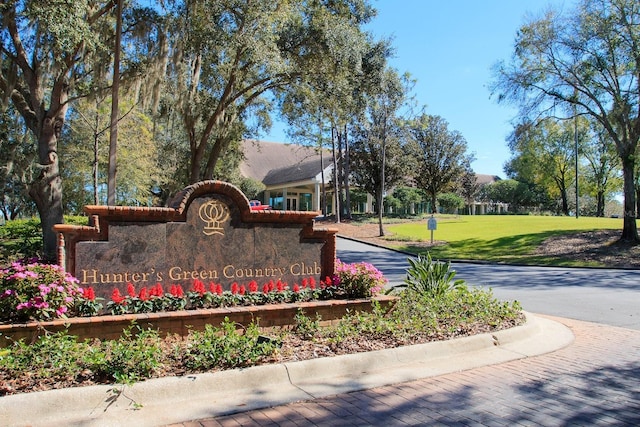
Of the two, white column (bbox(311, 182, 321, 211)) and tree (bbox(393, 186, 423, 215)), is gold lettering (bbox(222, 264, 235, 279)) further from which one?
tree (bbox(393, 186, 423, 215))

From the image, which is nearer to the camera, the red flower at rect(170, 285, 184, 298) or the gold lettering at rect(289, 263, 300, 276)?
the red flower at rect(170, 285, 184, 298)

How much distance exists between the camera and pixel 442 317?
679 cm

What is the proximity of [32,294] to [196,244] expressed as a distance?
2.21m

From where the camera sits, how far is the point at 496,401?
446 cm

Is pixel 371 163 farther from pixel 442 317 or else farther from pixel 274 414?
pixel 274 414

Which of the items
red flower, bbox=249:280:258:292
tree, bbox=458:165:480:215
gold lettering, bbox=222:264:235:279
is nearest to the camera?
red flower, bbox=249:280:258:292

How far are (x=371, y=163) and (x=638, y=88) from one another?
2117 centimetres

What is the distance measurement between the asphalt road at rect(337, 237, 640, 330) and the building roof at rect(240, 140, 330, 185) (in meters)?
27.2

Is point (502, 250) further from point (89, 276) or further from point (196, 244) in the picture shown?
point (89, 276)

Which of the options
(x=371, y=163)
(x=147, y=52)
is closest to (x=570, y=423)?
(x=147, y=52)

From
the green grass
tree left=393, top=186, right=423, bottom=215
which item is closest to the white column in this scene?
tree left=393, top=186, right=423, bottom=215

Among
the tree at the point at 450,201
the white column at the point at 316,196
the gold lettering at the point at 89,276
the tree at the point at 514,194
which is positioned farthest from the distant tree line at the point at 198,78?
the tree at the point at 514,194

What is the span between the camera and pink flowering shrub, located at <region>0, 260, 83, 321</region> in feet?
16.7

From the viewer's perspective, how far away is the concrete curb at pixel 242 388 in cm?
379
